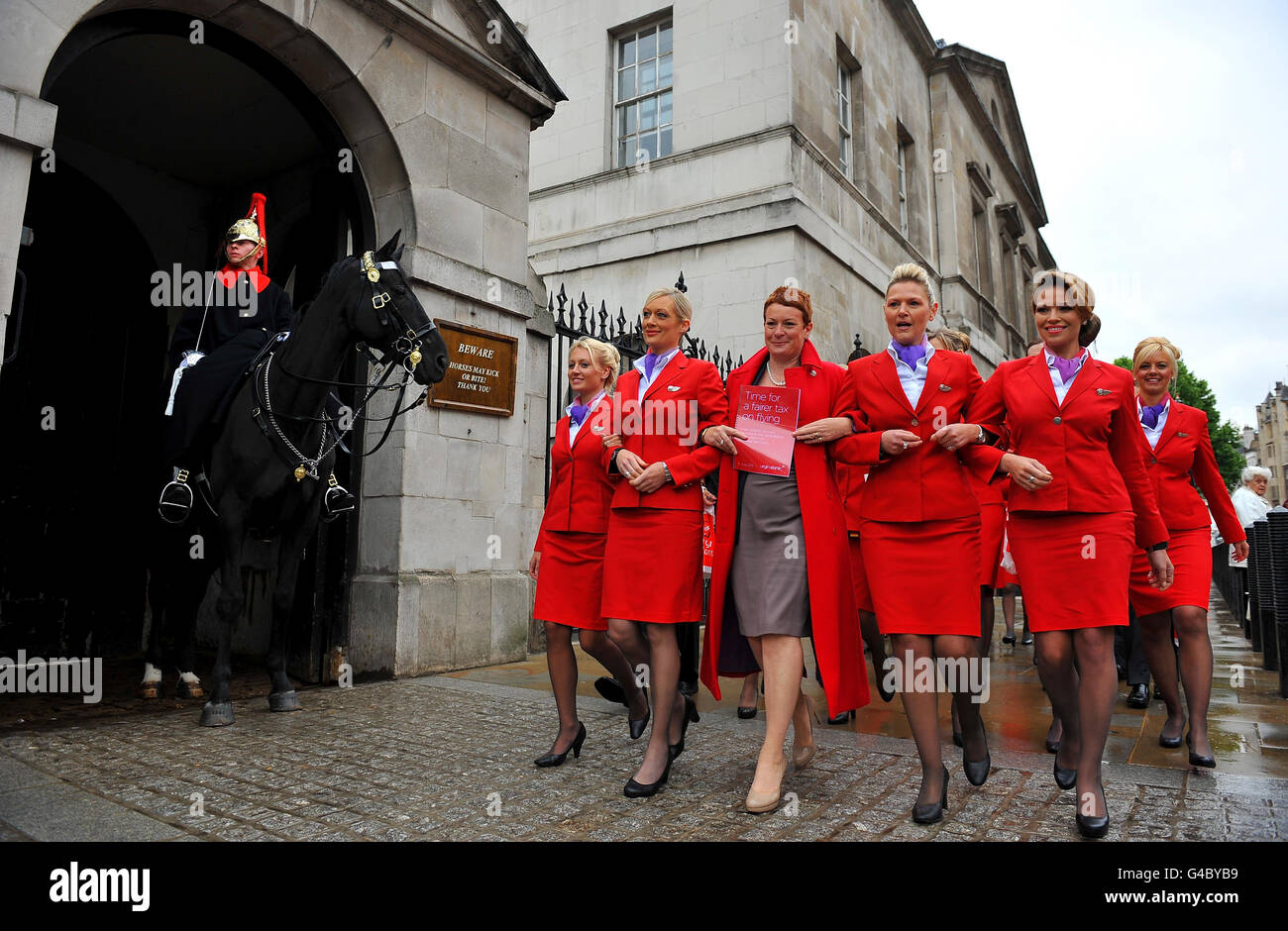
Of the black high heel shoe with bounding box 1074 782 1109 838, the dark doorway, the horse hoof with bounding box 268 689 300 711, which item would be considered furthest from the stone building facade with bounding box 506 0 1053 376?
the black high heel shoe with bounding box 1074 782 1109 838

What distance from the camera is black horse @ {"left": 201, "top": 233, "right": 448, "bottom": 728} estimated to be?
17.4 feet

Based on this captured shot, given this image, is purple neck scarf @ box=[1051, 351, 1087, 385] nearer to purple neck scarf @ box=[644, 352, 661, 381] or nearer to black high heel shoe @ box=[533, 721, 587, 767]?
purple neck scarf @ box=[644, 352, 661, 381]

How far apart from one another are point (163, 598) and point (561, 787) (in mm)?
4317

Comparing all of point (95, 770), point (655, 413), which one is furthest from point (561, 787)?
point (95, 770)

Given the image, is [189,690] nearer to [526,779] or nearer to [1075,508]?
[526,779]

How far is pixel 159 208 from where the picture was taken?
9312 millimetres

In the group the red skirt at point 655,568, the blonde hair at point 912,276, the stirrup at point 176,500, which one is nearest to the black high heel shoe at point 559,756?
the red skirt at point 655,568

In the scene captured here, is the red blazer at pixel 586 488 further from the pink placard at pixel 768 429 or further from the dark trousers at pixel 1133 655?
the dark trousers at pixel 1133 655

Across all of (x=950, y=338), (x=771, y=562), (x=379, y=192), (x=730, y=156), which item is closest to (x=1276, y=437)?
(x=730, y=156)

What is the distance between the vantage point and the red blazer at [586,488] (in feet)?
13.5

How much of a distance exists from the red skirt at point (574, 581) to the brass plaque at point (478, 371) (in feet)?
10.9

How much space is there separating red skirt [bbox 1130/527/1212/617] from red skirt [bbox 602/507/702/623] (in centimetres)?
230

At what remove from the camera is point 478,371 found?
7.46m

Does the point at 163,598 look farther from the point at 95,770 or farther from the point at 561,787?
the point at 561,787
